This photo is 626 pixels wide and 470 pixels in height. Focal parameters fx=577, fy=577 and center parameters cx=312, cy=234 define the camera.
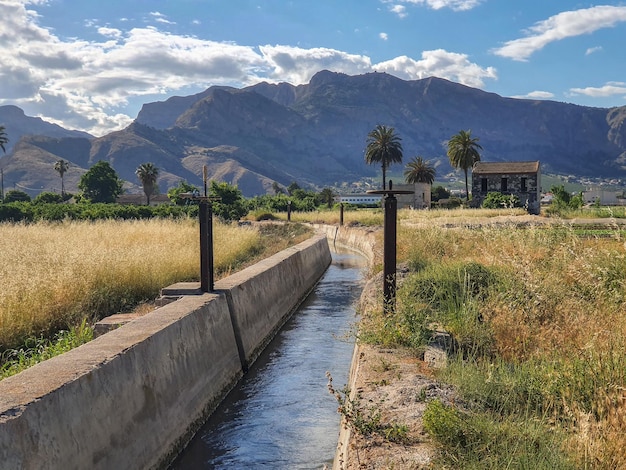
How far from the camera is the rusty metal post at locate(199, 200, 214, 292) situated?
10.8 meters

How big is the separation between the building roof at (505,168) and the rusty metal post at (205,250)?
6533 cm

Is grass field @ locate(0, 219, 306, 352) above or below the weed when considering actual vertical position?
above

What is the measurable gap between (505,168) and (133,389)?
71547 mm

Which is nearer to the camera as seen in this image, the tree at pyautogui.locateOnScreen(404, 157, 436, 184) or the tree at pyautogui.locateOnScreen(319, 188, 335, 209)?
the tree at pyautogui.locateOnScreen(404, 157, 436, 184)

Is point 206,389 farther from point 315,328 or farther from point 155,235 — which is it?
point 155,235

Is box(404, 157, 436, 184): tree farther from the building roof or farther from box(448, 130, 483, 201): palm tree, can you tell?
the building roof

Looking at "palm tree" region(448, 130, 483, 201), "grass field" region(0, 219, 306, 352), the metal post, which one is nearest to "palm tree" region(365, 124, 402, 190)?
"palm tree" region(448, 130, 483, 201)

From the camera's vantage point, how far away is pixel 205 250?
1093 centimetres

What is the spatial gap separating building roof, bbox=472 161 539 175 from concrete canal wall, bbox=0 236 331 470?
65002mm

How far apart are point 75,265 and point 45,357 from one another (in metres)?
4.81

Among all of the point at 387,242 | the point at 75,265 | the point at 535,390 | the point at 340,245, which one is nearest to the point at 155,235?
the point at 75,265

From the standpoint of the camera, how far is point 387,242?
1073 centimetres

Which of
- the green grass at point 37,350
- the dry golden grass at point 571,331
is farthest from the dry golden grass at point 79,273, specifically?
the dry golden grass at point 571,331

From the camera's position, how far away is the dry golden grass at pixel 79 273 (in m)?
9.29
